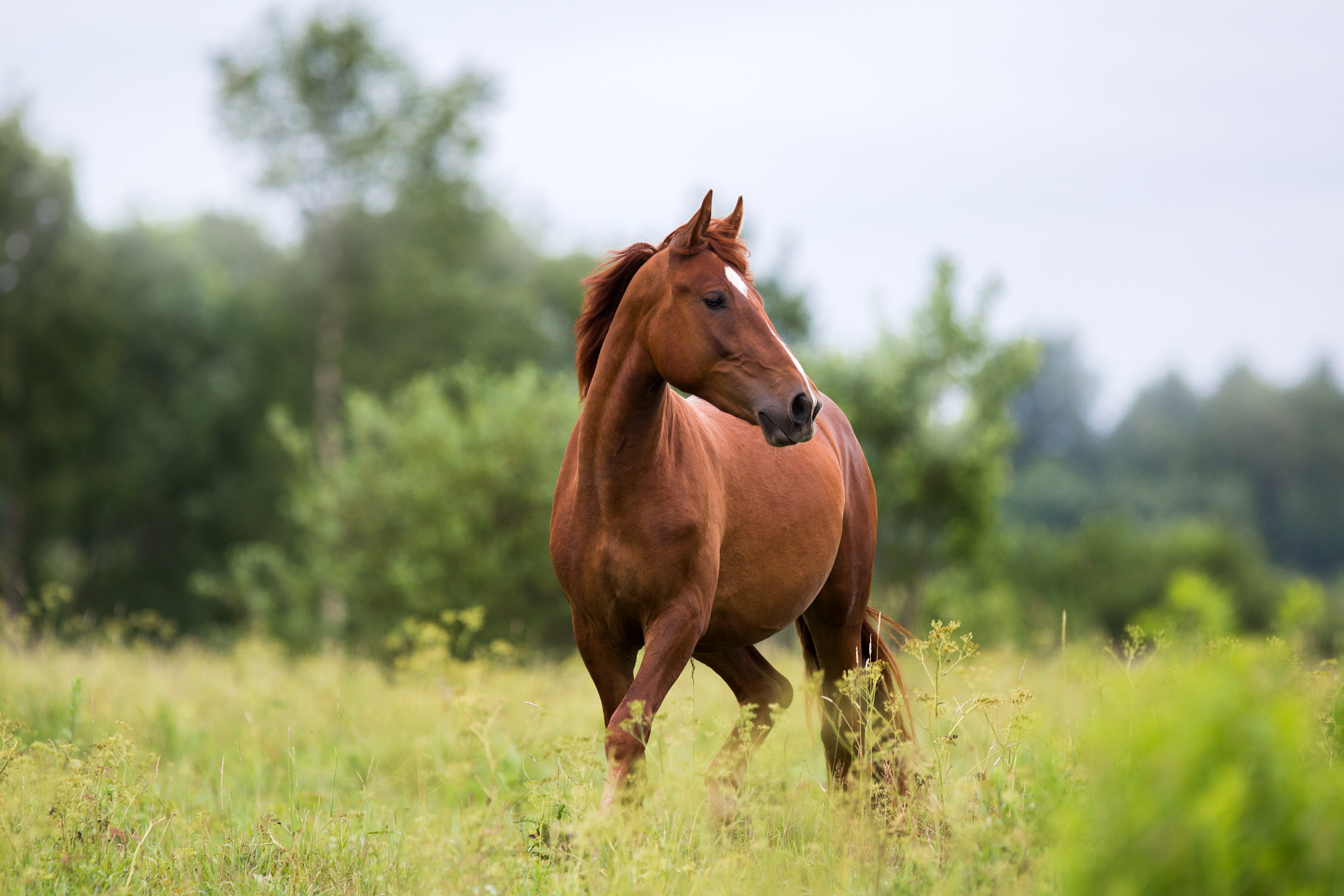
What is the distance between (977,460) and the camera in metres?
17.3

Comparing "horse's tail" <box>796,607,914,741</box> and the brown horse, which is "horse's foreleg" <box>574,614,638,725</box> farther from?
"horse's tail" <box>796,607,914,741</box>

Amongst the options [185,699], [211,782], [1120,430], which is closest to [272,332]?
[185,699]

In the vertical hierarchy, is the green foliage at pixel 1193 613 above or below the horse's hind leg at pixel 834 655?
above

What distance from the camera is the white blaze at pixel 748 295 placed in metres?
3.44

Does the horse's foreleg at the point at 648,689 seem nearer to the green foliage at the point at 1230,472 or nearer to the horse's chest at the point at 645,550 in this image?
the horse's chest at the point at 645,550

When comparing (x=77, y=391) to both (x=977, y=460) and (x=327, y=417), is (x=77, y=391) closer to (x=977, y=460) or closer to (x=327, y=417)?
(x=327, y=417)

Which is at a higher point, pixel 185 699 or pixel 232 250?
pixel 232 250

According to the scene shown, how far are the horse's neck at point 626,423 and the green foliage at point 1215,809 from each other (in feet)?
6.66

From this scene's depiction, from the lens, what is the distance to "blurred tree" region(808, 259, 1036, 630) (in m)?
17.4

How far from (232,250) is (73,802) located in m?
30.5

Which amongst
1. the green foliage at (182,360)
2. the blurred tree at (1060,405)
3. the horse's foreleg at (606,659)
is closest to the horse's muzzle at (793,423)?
the horse's foreleg at (606,659)

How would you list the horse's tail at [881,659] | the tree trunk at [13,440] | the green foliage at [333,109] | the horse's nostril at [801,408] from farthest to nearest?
the tree trunk at [13,440] < the green foliage at [333,109] < the horse's tail at [881,659] < the horse's nostril at [801,408]

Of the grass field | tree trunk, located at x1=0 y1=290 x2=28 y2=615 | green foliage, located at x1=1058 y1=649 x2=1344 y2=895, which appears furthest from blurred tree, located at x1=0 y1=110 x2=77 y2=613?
green foliage, located at x1=1058 y1=649 x2=1344 y2=895

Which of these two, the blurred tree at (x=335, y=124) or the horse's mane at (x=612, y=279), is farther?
the blurred tree at (x=335, y=124)
